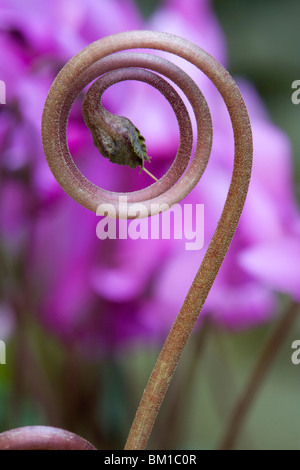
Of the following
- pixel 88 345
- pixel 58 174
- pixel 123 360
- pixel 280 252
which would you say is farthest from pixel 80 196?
pixel 123 360

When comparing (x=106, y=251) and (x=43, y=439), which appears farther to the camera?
(x=106, y=251)

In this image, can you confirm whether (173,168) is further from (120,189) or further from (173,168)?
(120,189)

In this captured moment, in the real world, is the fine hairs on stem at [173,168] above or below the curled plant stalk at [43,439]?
above

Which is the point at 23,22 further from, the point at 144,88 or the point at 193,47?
the point at 193,47

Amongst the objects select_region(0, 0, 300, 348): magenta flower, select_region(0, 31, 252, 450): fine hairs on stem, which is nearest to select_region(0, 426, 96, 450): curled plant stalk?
select_region(0, 31, 252, 450): fine hairs on stem

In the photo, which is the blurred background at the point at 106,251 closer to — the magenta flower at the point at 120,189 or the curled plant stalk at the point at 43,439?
the magenta flower at the point at 120,189

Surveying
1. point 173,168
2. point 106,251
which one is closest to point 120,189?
point 106,251

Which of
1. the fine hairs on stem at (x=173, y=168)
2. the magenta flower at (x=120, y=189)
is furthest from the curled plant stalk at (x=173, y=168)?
the magenta flower at (x=120, y=189)
